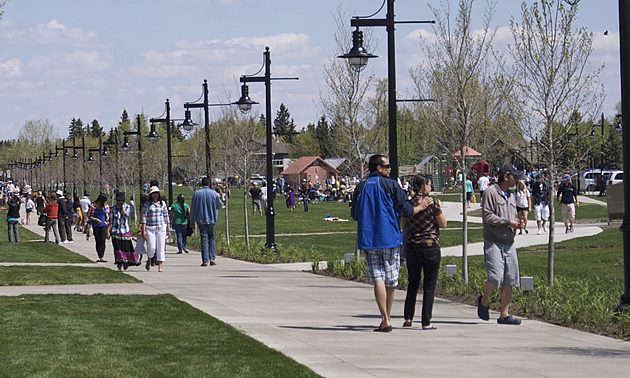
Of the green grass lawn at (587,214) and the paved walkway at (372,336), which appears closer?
the paved walkway at (372,336)

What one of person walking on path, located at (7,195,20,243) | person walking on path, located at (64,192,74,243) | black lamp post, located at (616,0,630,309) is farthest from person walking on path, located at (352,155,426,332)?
person walking on path, located at (7,195,20,243)

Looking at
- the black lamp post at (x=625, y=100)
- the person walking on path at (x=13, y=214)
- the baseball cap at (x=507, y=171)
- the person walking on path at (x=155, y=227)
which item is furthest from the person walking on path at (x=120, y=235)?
the person walking on path at (x=13, y=214)

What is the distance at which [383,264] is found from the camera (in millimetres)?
9258

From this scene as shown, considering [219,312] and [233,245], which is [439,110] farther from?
[233,245]

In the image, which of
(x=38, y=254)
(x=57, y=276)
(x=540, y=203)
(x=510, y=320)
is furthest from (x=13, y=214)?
(x=510, y=320)

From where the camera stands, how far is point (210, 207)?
19.1m

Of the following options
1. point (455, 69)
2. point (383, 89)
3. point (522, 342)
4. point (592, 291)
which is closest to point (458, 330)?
point (522, 342)

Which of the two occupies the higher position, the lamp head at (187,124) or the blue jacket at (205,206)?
the lamp head at (187,124)

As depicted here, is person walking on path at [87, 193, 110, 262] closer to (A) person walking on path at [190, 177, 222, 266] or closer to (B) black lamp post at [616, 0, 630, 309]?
(A) person walking on path at [190, 177, 222, 266]

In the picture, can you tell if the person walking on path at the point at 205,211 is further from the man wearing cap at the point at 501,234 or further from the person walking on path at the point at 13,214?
the person walking on path at the point at 13,214

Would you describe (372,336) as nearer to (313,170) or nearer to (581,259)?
(581,259)

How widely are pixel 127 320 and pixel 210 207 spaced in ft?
29.3

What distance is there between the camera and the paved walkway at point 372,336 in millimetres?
7434

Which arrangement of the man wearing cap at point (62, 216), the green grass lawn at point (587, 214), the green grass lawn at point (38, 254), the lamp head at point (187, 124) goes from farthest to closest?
the green grass lawn at point (587, 214), the man wearing cap at point (62, 216), the lamp head at point (187, 124), the green grass lawn at point (38, 254)
